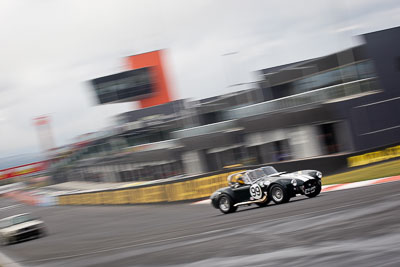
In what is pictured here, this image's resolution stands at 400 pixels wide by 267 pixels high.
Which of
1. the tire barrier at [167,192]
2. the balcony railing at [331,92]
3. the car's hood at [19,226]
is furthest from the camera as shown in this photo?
the balcony railing at [331,92]

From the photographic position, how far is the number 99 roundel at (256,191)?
56.0 ft

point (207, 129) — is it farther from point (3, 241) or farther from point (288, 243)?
point (288, 243)

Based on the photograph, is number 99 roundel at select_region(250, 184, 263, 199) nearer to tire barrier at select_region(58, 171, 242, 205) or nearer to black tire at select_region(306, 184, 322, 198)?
black tire at select_region(306, 184, 322, 198)

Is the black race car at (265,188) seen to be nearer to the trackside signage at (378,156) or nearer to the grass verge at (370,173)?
the grass verge at (370,173)

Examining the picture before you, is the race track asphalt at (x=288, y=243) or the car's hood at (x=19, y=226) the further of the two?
the car's hood at (x=19, y=226)

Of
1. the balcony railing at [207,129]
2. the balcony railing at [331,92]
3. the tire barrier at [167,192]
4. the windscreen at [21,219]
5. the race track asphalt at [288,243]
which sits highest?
the balcony railing at [331,92]

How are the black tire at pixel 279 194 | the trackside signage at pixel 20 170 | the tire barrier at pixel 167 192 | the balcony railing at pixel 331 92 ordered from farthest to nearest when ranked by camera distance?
the trackside signage at pixel 20 170, the balcony railing at pixel 331 92, the tire barrier at pixel 167 192, the black tire at pixel 279 194

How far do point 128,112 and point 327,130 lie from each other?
50.6m

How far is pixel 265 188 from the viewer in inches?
667

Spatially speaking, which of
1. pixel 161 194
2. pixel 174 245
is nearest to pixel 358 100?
pixel 161 194

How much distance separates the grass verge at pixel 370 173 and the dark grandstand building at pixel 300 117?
7875 millimetres

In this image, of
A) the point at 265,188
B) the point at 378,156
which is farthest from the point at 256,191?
the point at 378,156

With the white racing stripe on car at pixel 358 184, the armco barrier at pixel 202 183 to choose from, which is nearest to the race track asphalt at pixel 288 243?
the white racing stripe on car at pixel 358 184

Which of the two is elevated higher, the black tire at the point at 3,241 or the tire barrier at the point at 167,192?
the black tire at the point at 3,241
